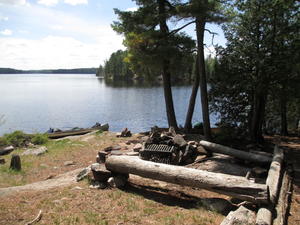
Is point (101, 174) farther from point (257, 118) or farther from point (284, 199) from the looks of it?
point (257, 118)

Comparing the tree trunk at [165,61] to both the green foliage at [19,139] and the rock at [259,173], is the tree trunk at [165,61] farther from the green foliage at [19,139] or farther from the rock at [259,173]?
the rock at [259,173]

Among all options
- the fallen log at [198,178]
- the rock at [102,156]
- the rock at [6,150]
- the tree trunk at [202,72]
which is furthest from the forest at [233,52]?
the rock at [6,150]

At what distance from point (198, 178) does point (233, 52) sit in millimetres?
8348

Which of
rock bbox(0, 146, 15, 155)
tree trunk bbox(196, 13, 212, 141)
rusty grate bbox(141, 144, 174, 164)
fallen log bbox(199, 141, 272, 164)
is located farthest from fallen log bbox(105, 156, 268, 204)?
rock bbox(0, 146, 15, 155)

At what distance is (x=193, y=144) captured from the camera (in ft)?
28.8

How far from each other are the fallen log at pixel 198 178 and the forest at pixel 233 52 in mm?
6448

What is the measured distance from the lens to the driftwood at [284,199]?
4.37 m

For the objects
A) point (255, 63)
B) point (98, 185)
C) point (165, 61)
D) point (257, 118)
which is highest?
point (165, 61)

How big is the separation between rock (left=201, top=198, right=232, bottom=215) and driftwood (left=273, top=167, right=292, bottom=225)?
92cm

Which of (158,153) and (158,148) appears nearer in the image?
(158,153)

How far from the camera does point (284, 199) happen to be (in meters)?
5.23

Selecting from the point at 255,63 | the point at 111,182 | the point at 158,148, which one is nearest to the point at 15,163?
the point at 111,182

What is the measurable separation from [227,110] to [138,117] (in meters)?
16.8

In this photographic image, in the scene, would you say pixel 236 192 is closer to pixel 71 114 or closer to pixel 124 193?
pixel 124 193
